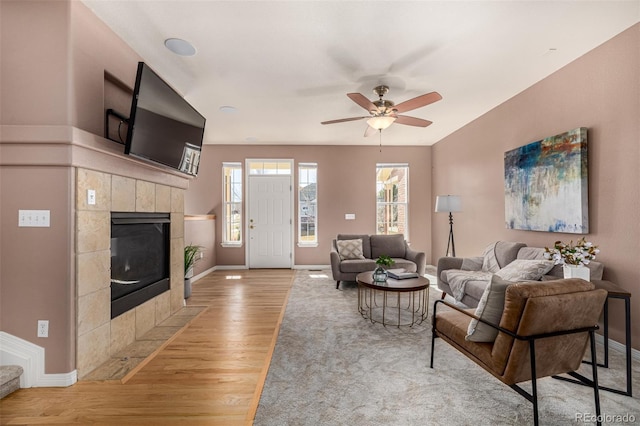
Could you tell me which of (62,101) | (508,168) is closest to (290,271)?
(508,168)

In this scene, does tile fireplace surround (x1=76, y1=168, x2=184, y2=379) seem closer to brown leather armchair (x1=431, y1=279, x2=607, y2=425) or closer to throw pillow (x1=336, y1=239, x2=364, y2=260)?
brown leather armchair (x1=431, y1=279, x2=607, y2=425)

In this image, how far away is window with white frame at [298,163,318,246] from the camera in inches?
258

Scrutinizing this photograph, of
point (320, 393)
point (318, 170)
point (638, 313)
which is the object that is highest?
point (318, 170)

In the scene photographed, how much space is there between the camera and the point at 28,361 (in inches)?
80.9

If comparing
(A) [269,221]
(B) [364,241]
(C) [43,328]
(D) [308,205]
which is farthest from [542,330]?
(A) [269,221]

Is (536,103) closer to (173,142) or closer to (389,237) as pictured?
(389,237)

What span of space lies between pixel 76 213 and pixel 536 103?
486 cm

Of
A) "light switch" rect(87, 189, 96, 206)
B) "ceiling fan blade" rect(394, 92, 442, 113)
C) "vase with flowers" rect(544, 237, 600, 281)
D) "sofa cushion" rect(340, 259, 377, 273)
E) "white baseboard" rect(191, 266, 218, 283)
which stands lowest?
"white baseboard" rect(191, 266, 218, 283)

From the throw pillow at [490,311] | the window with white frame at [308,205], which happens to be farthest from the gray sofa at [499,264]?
the window with white frame at [308,205]

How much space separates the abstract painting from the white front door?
4234 mm

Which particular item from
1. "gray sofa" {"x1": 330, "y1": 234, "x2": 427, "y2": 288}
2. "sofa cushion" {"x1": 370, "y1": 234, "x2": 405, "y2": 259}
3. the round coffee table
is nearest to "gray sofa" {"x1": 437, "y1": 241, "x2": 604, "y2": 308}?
the round coffee table

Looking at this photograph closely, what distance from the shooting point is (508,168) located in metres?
3.89

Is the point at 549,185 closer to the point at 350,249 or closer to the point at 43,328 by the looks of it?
the point at 350,249

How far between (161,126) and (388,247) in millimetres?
4129
